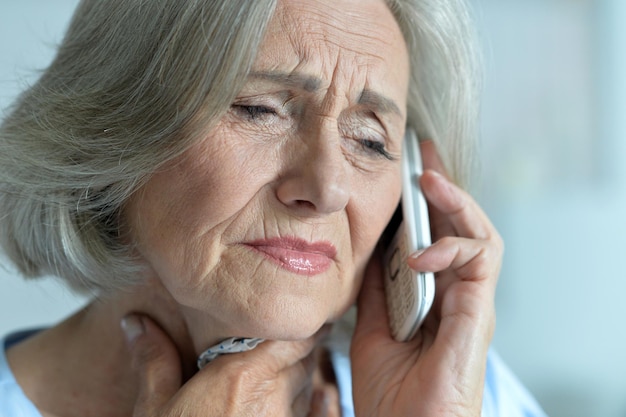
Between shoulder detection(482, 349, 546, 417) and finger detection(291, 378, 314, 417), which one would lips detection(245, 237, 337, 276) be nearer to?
finger detection(291, 378, 314, 417)

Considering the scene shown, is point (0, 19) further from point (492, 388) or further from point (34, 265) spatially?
point (492, 388)

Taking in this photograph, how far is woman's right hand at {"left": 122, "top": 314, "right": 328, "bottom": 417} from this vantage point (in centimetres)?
127

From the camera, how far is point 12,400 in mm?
1356

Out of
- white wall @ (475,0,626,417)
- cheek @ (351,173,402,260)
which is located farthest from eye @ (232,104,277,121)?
white wall @ (475,0,626,417)

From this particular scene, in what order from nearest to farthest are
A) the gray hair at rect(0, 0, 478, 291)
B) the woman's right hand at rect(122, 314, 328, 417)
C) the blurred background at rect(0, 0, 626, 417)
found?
the gray hair at rect(0, 0, 478, 291) → the woman's right hand at rect(122, 314, 328, 417) → the blurred background at rect(0, 0, 626, 417)

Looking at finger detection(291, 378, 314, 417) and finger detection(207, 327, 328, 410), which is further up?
finger detection(207, 327, 328, 410)

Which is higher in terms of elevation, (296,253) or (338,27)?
(338,27)

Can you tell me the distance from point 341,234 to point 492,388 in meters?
0.64

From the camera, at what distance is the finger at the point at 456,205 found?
58.3 inches

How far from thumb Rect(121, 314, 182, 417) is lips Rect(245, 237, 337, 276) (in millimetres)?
363

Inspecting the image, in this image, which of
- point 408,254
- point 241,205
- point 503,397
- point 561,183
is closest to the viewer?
point 241,205

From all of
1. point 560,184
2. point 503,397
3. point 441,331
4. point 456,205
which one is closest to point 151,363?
point 441,331

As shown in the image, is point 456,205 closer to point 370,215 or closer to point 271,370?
point 370,215

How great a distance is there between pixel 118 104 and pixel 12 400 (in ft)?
2.03
